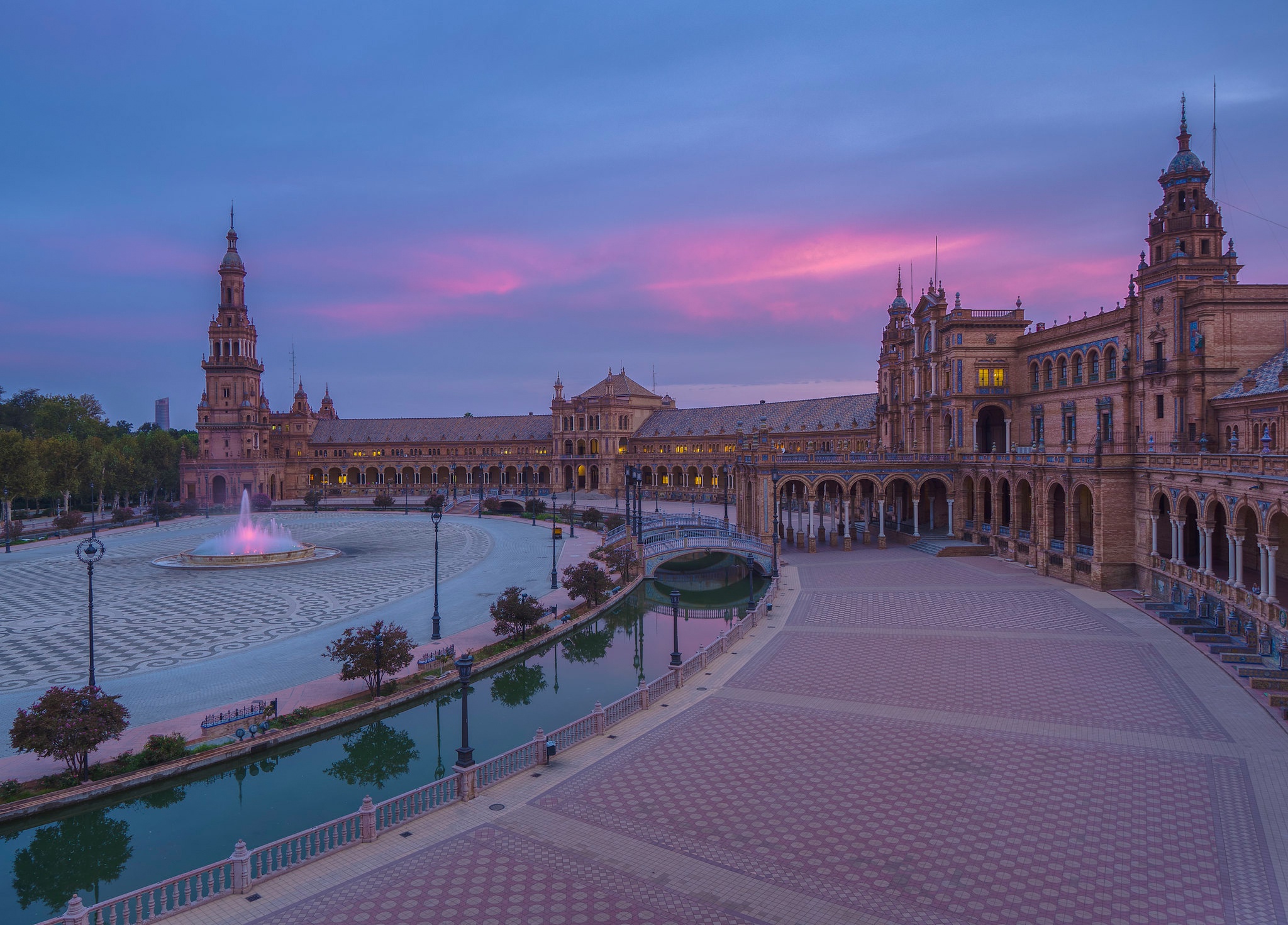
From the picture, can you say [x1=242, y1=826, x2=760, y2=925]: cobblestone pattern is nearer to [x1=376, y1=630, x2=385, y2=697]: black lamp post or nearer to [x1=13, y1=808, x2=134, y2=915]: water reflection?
[x1=13, y1=808, x2=134, y2=915]: water reflection

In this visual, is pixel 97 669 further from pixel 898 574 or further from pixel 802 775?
pixel 898 574

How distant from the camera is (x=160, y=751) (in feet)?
67.9

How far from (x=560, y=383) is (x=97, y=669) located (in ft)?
301

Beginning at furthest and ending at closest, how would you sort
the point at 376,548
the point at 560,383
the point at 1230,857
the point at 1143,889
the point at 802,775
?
the point at 560,383 → the point at 376,548 → the point at 802,775 → the point at 1230,857 → the point at 1143,889

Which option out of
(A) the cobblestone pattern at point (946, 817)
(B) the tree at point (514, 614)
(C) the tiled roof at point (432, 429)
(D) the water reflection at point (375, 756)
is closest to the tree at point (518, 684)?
(B) the tree at point (514, 614)

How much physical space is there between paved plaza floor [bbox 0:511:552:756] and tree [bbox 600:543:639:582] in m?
4.17

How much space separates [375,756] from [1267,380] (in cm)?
4423

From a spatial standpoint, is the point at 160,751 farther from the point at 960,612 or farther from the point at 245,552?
the point at 245,552

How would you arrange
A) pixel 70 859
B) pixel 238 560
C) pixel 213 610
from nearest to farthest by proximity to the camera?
pixel 70 859 < pixel 213 610 < pixel 238 560

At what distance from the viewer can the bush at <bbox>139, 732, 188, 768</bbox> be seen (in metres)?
20.5

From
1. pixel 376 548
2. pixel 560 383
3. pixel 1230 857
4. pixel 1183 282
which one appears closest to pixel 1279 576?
pixel 1183 282

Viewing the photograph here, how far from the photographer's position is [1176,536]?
120 ft

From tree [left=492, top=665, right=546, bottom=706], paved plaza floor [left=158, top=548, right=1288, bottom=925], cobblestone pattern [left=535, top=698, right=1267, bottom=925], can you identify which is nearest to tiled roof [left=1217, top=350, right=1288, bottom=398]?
paved plaza floor [left=158, top=548, right=1288, bottom=925]

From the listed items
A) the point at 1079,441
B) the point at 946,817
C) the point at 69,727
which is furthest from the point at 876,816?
the point at 1079,441
